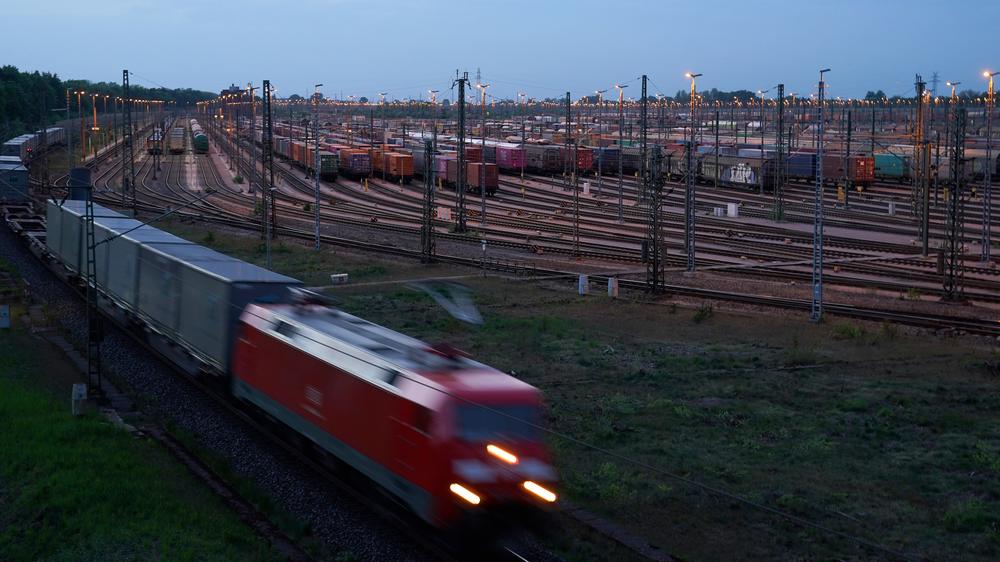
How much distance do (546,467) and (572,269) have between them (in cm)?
2343

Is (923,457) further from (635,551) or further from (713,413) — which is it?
(635,551)

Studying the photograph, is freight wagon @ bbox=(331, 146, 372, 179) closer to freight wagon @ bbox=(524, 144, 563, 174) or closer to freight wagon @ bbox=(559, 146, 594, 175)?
freight wagon @ bbox=(524, 144, 563, 174)

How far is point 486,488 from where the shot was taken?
30.7 feet

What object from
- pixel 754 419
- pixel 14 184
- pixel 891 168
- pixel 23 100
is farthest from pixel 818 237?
pixel 23 100

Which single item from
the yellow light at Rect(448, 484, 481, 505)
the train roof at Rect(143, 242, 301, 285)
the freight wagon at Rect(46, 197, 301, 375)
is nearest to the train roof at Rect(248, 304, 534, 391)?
the yellow light at Rect(448, 484, 481, 505)

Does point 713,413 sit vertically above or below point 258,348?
below

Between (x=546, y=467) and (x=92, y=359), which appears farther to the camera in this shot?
(x=92, y=359)

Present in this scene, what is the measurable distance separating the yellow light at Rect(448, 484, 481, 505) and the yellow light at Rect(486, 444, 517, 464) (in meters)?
0.44

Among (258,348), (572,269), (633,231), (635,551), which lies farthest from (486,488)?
(633,231)

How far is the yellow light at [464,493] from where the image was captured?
923 cm

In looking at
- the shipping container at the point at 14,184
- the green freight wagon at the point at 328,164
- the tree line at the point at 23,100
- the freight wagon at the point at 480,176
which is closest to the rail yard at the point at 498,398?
the shipping container at the point at 14,184

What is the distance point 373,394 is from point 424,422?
3.75 feet

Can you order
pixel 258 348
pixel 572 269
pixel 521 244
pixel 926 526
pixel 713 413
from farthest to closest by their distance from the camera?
pixel 521 244 → pixel 572 269 → pixel 713 413 → pixel 258 348 → pixel 926 526

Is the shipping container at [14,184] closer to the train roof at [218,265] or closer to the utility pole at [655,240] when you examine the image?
the train roof at [218,265]
